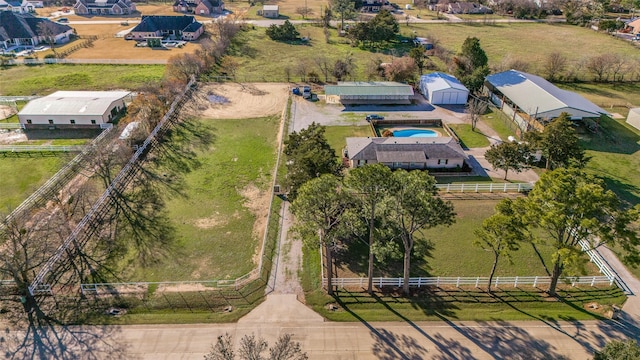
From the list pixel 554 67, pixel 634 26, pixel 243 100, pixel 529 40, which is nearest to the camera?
pixel 243 100

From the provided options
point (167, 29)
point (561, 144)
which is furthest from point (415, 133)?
point (167, 29)

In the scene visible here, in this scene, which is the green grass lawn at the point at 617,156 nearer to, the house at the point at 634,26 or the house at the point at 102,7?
the house at the point at 634,26

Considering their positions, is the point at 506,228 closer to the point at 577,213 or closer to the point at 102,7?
the point at 577,213

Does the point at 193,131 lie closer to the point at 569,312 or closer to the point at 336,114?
the point at 336,114

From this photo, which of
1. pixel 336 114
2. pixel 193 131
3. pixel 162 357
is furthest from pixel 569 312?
pixel 193 131

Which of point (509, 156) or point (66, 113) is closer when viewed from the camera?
point (509, 156)

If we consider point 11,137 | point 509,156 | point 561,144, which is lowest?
point 11,137
